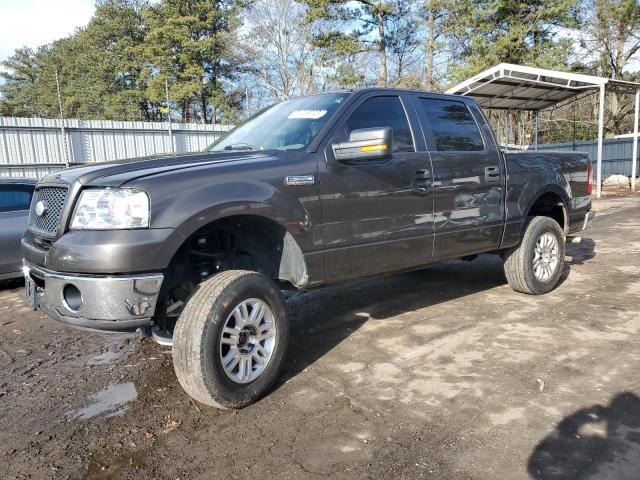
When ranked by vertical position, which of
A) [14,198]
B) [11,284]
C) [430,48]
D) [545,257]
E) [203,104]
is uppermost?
[430,48]

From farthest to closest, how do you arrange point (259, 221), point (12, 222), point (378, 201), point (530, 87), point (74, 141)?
point (74, 141), point (530, 87), point (12, 222), point (378, 201), point (259, 221)

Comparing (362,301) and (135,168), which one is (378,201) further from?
(362,301)

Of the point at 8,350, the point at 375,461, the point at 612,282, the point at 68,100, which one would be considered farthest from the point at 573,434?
the point at 68,100

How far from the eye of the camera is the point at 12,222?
6488 mm

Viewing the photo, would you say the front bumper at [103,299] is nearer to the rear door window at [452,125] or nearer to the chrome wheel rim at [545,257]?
the rear door window at [452,125]

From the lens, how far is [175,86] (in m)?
39.1

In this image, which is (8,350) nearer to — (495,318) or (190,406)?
(190,406)

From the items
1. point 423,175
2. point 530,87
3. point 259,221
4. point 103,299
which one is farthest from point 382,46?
point 103,299

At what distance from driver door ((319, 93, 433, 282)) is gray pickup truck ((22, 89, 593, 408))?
0.01m

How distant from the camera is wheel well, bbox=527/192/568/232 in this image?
5684mm

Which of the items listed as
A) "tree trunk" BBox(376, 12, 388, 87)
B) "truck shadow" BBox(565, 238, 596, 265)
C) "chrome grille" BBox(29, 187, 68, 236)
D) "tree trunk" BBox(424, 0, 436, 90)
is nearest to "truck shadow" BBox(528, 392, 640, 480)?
"chrome grille" BBox(29, 187, 68, 236)

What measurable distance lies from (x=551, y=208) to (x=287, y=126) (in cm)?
355

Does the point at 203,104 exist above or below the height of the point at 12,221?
above

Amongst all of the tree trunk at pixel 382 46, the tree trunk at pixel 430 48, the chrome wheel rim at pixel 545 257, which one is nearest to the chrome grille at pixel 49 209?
Answer: the chrome wheel rim at pixel 545 257
